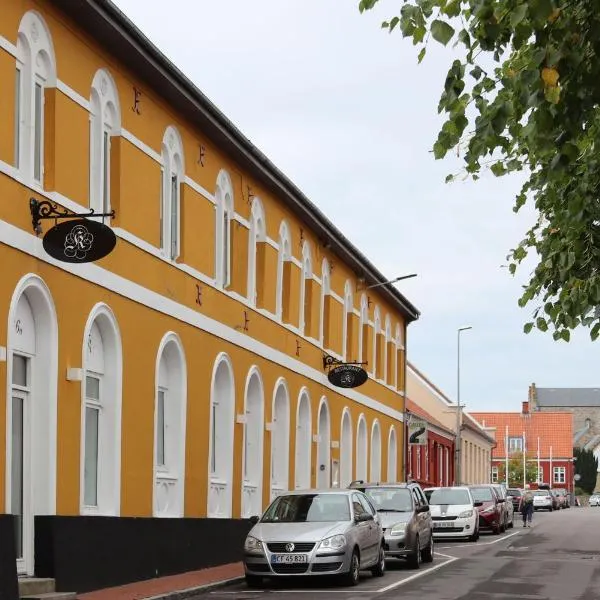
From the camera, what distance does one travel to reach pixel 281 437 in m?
32.7

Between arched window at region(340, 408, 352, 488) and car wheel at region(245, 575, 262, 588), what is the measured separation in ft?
57.1

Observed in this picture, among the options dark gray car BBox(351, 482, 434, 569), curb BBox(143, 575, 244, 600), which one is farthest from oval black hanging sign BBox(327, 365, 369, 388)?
curb BBox(143, 575, 244, 600)

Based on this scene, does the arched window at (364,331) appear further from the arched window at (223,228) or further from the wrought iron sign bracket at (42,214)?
the wrought iron sign bracket at (42,214)

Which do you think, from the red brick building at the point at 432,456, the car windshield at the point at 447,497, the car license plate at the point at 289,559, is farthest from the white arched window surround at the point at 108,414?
the red brick building at the point at 432,456

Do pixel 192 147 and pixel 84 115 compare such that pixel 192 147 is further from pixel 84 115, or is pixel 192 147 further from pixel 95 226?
pixel 95 226

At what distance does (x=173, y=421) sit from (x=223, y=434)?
3378 mm

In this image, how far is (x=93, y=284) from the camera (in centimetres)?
2030

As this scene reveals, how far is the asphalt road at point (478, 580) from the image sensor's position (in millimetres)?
20375

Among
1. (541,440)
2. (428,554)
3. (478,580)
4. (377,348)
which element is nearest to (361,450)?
(377,348)

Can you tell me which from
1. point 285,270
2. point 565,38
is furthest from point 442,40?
point 285,270

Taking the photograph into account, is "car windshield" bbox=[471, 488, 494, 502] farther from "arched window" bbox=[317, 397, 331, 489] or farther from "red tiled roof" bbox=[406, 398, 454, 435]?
"arched window" bbox=[317, 397, 331, 489]

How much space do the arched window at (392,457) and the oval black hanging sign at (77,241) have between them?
3055cm

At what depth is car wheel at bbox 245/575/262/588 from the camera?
2189cm

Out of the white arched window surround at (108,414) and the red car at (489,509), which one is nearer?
the white arched window surround at (108,414)
